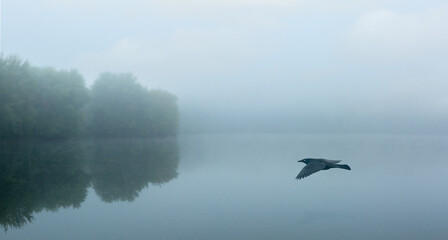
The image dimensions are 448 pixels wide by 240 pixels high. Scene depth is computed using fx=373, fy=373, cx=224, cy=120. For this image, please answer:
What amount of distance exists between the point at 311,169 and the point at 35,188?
15.6 meters

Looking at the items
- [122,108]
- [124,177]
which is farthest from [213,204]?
[122,108]

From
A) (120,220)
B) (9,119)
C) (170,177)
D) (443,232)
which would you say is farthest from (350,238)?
(9,119)

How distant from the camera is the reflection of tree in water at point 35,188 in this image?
15.2 metres

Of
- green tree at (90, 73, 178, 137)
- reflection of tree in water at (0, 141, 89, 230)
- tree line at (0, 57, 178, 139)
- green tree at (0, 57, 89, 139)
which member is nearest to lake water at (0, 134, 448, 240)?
reflection of tree in water at (0, 141, 89, 230)

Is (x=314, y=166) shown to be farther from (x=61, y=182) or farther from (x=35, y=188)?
(x=61, y=182)

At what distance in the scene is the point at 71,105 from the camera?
61.3 meters

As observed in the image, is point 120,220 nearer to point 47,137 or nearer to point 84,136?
point 47,137

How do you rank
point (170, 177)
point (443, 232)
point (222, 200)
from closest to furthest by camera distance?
point (443, 232)
point (222, 200)
point (170, 177)

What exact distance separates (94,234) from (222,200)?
737 cm

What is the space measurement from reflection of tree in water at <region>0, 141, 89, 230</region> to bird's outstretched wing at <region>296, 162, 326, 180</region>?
9917 millimetres

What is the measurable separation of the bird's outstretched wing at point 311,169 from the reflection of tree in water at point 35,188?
32.5 feet

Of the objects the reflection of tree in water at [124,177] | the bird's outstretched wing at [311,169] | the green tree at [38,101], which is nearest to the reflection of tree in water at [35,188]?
the reflection of tree in water at [124,177]

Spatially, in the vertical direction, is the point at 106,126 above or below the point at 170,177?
above

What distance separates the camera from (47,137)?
6091 cm
